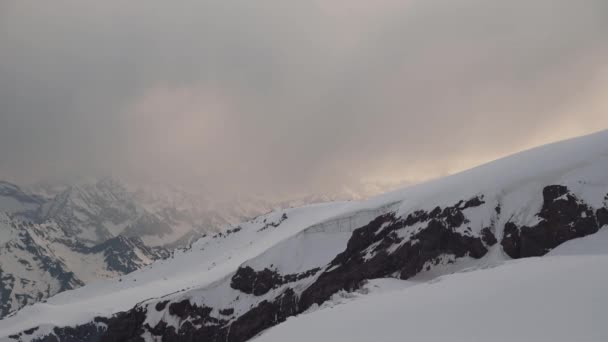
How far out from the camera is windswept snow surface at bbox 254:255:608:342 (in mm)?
25156

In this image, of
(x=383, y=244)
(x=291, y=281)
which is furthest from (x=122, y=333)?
(x=383, y=244)

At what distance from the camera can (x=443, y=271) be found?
8544cm

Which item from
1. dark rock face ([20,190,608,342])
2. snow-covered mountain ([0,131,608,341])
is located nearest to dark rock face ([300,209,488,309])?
dark rock face ([20,190,608,342])

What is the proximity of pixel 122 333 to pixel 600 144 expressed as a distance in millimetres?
116896

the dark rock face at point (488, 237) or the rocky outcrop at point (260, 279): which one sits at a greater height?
the dark rock face at point (488, 237)

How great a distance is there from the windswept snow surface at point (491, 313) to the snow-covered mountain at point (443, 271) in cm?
12

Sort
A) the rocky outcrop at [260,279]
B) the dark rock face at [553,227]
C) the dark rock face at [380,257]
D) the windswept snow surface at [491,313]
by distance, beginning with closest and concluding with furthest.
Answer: the windswept snow surface at [491,313] < the dark rock face at [553,227] < the dark rock face at [380,257] < the rocky outcrop at [260,279]

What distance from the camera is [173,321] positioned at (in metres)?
130

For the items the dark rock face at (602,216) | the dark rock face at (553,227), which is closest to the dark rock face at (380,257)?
the dark rock face at (553,227)

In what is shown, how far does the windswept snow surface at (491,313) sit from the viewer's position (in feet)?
82.5

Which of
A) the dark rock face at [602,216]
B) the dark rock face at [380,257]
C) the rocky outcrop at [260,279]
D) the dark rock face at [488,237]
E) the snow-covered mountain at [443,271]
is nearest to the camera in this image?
the snow-covered mountain at [443,271]

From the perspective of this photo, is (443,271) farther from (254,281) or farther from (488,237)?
(254,281)

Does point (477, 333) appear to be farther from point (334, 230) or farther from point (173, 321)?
point (173, 321)

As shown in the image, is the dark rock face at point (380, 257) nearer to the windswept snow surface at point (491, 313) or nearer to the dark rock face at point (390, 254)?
the dark rock face at point (390, 254)
